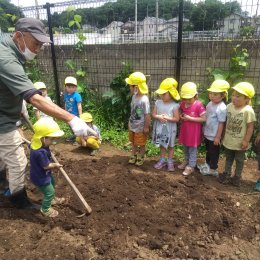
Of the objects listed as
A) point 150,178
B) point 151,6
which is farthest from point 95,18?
point 150,178

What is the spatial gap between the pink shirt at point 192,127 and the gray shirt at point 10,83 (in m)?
2.40

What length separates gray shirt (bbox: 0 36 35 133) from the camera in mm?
2658

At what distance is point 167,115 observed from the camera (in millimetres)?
4312

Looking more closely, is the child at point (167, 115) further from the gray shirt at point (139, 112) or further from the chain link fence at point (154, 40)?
the chain link fence at point (154, 40)

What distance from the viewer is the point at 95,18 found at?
680cm

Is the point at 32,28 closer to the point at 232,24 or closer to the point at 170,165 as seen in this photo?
the point at 170,165

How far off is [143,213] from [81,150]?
8.12 ft

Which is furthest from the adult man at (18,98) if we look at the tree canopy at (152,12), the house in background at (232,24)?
the house in background at (232,24)

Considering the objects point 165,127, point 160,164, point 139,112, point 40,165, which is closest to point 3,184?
point 40,165

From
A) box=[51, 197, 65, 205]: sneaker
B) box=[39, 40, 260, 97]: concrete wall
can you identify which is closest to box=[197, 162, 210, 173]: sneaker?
box=[39, 40, 260, 97]: concrete wall

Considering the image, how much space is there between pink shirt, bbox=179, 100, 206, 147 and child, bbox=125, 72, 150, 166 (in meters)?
0.58

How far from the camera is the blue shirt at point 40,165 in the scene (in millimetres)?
3088

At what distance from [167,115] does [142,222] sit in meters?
1.75

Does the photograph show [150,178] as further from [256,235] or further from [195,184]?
[256,235]
